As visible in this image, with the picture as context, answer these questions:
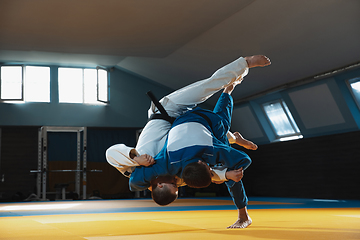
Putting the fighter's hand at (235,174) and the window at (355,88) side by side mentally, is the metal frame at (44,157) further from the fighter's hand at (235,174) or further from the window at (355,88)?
the fighter's hand at (235,174)

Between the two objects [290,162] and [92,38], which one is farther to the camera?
[290,162]

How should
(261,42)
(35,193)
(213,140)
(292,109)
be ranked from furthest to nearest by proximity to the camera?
(35,193) < (292,109) < (261,42) < (213,140)

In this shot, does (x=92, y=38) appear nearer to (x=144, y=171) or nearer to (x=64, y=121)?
(x=64, y=121)

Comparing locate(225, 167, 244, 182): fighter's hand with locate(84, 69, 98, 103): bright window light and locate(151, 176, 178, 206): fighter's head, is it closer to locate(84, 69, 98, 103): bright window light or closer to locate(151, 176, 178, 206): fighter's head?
locate(151, 176, 178, 206): fighter's head

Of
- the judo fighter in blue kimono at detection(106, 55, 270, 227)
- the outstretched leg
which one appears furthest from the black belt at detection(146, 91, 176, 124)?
the outstretched leg

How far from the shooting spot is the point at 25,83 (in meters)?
11.4

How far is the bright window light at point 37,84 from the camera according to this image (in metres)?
11.4

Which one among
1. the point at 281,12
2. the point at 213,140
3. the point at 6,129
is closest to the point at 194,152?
the point at 213,140

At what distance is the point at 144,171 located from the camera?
8.73ft

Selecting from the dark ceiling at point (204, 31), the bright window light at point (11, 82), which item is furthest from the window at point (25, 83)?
the dark ceiling at point (204, 31)

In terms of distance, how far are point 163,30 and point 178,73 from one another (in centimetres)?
313

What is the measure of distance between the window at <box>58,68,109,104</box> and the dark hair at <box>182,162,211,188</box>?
9.51 m

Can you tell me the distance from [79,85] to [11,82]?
72.2 inches

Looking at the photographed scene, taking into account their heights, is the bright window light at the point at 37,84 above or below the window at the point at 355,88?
above
